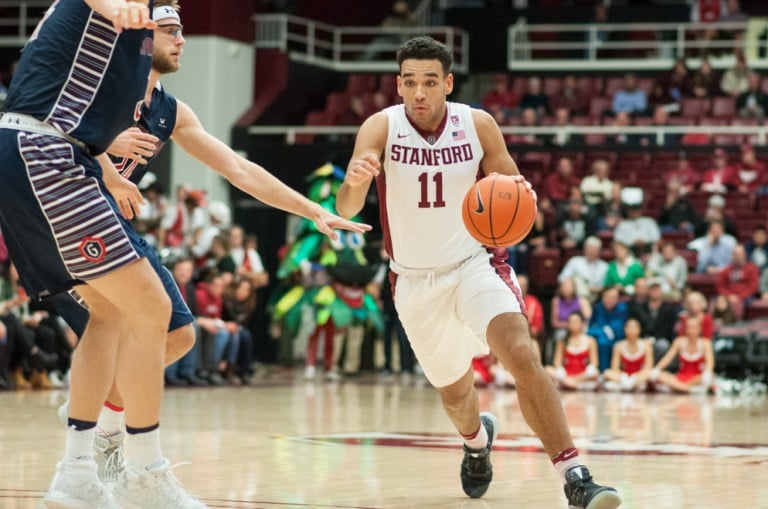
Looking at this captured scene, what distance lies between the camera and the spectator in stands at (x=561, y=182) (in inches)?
820

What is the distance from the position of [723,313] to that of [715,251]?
193 cm

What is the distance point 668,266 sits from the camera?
60.5 feet

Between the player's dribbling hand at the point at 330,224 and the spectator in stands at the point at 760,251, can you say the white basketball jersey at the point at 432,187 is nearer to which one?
the player's dribbling hand at the point at 330,224

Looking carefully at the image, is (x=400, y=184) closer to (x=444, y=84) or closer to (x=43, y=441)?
(x=444, y=84)

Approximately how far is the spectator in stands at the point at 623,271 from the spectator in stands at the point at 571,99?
22.8ft

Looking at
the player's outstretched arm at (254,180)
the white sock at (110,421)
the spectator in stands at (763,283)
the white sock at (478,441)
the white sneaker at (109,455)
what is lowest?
the spectator in stands at (763,283)

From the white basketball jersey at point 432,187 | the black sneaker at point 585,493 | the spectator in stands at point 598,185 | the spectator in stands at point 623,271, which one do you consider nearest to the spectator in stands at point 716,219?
the spectator in stands at point 598,185

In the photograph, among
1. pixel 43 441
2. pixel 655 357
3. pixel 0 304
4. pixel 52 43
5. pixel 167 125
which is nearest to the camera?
pixel 52 43

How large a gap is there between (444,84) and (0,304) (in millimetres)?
8752

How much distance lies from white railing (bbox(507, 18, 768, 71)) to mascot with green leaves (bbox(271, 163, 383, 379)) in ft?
27.6

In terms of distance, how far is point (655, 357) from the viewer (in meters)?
17.2

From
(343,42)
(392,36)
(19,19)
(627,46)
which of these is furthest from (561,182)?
(19,19)

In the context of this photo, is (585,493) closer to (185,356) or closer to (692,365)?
(185,356)

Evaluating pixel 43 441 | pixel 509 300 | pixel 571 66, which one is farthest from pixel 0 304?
pixel 571 66
